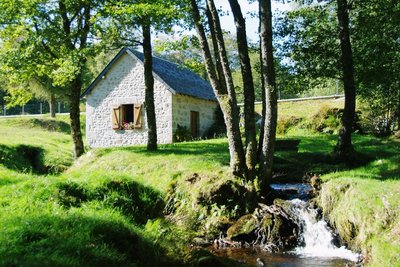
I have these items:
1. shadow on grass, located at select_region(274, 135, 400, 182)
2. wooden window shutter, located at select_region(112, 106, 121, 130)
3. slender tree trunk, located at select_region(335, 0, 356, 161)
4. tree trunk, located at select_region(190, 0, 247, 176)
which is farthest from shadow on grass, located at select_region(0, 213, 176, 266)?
wooden window shutter, located at select_region(112, 106, 121, 130)

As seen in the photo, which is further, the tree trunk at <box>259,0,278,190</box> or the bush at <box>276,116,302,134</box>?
the bush at <box>276,116,302,134</box>

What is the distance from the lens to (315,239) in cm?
832

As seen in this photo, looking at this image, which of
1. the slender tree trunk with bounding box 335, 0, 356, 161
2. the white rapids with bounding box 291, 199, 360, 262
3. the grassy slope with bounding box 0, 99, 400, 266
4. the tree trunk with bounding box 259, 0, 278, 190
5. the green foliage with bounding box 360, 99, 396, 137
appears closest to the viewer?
the grassy slope with bounding box 0, 99, 400, 266

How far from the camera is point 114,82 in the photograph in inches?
933

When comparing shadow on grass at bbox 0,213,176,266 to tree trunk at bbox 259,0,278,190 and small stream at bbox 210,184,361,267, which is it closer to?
small stream at bbox 210,184,361,267

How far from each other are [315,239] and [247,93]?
4.02 metres

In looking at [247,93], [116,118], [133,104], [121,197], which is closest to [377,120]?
[133,104]

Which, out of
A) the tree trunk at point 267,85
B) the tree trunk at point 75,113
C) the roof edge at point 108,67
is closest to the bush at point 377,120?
the tree trunk at point 267,85

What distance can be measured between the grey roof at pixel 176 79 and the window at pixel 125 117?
7.19ft

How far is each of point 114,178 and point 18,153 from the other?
13864 mm

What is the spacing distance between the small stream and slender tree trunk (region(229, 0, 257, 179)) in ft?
4.79

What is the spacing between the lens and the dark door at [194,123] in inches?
952

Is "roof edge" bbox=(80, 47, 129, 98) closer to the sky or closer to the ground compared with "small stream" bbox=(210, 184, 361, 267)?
closer to the sky

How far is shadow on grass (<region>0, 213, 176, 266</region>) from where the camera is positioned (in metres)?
4.02
